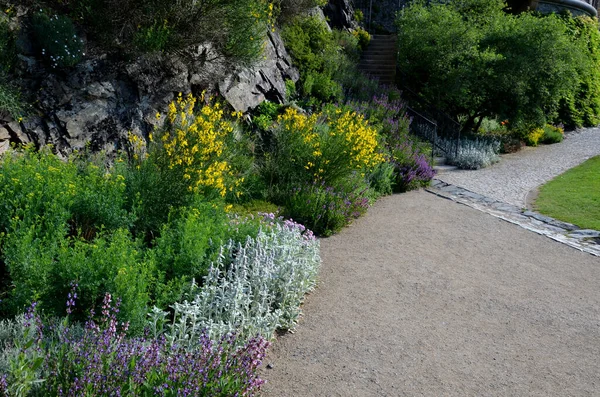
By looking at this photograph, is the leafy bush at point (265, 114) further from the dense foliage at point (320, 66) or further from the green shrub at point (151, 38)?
the green shrub at point (151, 38)

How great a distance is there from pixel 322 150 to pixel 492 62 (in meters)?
8.74

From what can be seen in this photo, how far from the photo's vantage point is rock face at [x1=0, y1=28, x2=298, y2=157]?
7434 mm

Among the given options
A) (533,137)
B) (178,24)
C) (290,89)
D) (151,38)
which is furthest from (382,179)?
(533,137)

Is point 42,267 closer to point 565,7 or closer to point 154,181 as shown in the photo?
point 154,181

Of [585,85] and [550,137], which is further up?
[585,85]

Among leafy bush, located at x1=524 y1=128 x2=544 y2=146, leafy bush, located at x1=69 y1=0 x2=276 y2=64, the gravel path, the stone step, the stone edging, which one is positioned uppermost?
leafy bush, located at x1=69 y1=0 x2=276 y2=64

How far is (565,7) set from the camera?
76.2 feet

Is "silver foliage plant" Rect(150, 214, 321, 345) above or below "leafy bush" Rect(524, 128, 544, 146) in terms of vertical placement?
below

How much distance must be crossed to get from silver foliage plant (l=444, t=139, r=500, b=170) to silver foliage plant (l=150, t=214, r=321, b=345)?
888 centimetres

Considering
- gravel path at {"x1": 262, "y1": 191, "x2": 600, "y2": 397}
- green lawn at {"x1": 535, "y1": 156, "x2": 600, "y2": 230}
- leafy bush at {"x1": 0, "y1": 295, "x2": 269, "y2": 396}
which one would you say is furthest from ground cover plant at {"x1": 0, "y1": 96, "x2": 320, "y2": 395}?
green lawn at {"x1": 535, "y1": 156, "x2": 600, "y2": 230}

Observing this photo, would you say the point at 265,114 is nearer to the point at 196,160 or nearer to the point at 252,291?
the point at 196,160

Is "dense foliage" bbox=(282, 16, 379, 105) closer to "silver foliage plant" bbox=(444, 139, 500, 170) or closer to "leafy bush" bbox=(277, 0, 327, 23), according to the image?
"leafy bush" bbox=(277, 0, 327, 23)

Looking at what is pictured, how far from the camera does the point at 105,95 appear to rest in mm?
8195

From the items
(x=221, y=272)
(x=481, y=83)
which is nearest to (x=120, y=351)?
(x=221, y=272)
